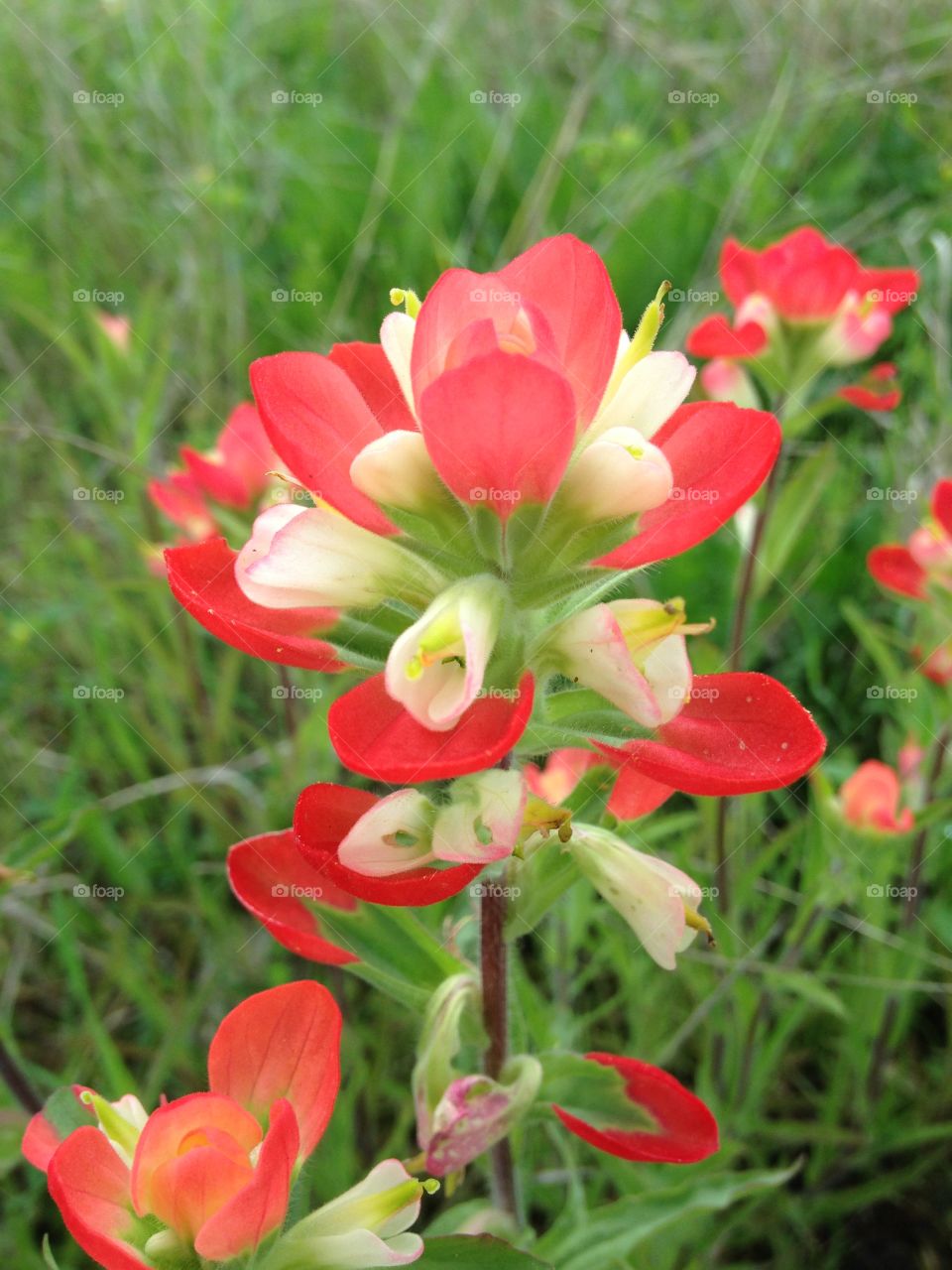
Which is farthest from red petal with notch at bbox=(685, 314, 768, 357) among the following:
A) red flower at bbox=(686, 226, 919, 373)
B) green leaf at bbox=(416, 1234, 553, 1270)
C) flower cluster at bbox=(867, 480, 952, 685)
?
green leaf at bbox=(416, 1234, 553, 1270)

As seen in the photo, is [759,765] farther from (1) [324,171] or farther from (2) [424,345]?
(1) [324,171]

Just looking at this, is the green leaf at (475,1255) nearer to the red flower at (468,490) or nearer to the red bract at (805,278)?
the red flower at (468,490)

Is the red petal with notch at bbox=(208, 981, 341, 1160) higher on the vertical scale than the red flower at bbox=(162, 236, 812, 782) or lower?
lower

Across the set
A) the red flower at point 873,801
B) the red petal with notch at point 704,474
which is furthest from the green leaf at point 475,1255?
the red flower at point 873,801

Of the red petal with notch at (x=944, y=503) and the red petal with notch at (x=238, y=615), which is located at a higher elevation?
the red petal with notch at (x=238, y=615)

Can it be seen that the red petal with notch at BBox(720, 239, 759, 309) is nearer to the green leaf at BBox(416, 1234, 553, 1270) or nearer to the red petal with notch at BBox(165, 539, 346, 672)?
the red petal with notch at BBox(165, 539, 346, 672)

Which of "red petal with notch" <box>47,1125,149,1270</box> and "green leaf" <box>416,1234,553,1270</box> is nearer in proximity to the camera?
"red petal with notch" <box>47,1125,149,1270</box>

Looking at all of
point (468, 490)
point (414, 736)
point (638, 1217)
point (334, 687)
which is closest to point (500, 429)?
point (468, 490)

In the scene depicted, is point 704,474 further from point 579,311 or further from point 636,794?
point 636,794
